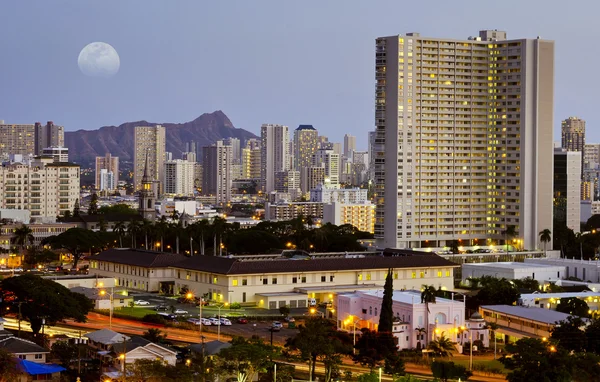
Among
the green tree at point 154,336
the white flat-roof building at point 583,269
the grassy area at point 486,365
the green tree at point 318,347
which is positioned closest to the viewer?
the green tree at point 318,347

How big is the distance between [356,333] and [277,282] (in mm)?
13640

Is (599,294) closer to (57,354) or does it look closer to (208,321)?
(208,321)

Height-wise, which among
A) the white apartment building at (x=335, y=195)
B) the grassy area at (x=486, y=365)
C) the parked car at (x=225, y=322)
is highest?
the white apartment building at (x=335, y=195)

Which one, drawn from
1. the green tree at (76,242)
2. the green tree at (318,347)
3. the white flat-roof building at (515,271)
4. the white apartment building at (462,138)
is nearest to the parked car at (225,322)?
the green tree at (318,347)

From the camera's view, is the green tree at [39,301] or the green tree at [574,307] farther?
the green tree at [574,307]

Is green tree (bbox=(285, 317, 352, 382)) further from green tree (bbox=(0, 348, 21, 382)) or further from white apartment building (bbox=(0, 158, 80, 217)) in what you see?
white apartment building (bbox=(0, 158, 80, 217))

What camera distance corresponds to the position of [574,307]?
58.1 m

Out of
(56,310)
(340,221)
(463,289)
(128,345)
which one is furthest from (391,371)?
(340,221)

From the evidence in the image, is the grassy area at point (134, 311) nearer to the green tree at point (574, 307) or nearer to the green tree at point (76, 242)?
the green tree at point (574, 307)

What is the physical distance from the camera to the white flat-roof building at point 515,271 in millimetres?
75188

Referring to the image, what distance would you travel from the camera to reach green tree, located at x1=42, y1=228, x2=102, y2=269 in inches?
3684

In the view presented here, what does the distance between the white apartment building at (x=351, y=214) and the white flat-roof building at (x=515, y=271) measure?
2551 inches

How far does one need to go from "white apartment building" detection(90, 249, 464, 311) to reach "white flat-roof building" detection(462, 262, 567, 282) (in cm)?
338

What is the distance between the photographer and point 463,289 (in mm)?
74750
